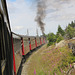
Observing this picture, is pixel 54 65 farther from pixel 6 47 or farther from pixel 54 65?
pixel 6 47

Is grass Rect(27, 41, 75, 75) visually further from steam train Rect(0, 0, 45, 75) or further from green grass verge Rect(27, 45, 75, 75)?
steam train Rect(0, 0, 45, 75)

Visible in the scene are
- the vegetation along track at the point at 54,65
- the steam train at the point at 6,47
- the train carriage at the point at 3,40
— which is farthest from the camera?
the vegetation along track at the point at 54,65

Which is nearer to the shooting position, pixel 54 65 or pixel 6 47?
pixel 6 47

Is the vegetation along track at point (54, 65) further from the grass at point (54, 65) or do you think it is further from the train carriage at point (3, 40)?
the train carriage at point (3, 40)

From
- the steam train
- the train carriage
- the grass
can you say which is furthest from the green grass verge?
the train carriage

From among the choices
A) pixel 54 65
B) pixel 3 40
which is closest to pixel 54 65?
pixel 54 65

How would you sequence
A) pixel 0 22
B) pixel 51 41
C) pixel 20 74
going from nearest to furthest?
pixel 0 22 → pixel 20 74 → pixel 51 41

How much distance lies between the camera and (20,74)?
6859 mm

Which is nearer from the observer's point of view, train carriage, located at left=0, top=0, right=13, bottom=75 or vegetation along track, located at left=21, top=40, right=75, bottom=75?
train carriage, located at left=0, top=0, right=13, bottom=75

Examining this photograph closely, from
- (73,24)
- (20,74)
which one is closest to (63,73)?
(20,74)

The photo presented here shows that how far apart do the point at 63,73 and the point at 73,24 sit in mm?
84394

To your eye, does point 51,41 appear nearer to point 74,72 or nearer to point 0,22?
point 74,72

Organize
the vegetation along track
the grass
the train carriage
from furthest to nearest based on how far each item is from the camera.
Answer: the grass → the vegetation along track → the train carriage

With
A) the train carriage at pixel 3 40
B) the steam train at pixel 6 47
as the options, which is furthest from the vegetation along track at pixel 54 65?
the train carriage at pixel 3 40
